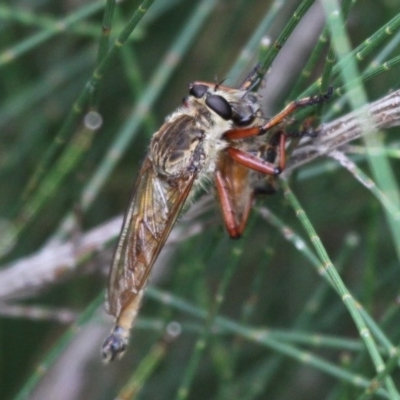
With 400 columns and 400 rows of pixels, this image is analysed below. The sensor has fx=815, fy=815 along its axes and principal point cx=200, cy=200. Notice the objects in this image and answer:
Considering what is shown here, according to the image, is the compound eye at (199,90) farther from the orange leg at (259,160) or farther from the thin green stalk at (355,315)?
the thin green stalk at (355,315)

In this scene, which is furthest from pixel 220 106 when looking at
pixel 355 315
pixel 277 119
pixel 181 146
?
pixel 355 315

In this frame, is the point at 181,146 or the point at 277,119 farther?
the point at 181,146

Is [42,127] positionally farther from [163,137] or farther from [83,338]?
[163,137]

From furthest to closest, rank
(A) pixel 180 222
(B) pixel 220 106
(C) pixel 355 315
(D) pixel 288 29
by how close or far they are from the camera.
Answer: (A) pixel 180 222 < (B) pixel 220 106 < (D) pixel 288 29 < (C) pixel 355 315

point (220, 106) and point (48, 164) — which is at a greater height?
point (48, 164)

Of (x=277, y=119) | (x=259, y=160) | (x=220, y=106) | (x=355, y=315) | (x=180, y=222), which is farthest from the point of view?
(x=180, y=222)

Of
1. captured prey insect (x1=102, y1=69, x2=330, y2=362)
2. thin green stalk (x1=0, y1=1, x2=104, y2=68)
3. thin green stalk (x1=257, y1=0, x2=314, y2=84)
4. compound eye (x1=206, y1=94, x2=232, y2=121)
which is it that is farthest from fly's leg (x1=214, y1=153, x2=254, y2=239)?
thin green stalk (x1=0, y1=1, x2=104, y2=68)

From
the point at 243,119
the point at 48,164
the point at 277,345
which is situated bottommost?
the point at 277,345

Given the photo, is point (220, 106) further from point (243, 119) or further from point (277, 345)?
point (277, 345)
